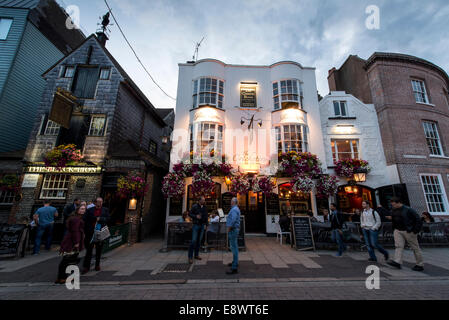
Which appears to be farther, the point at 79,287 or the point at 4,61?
the point at 4,61

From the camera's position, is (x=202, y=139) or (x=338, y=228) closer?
(x=338, y=228)

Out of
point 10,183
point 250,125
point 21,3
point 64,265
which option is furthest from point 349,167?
point 21,3

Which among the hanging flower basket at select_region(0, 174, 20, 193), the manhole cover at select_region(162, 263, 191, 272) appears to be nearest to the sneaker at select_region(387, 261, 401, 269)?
the manhole cover at select_region(162, 263, 191, 272)

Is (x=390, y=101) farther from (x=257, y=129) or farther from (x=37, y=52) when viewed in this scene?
(x=37, y=52)

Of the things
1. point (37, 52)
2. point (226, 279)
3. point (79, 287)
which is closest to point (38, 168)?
point (79, 287)

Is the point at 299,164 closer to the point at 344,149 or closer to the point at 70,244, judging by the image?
the point at 344,149

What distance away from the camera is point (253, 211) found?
38.1 ft

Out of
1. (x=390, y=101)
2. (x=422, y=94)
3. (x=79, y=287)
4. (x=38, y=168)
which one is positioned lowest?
(x=79, y=287)

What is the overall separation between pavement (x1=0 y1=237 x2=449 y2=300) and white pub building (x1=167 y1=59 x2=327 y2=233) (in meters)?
4.29

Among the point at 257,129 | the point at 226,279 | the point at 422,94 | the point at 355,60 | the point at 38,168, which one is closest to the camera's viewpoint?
the point at 226,279

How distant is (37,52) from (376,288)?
80.3 feet

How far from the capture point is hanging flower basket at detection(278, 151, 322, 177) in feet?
35.7

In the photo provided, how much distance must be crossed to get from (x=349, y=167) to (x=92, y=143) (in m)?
16.2

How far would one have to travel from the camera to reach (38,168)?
35.1 ft
